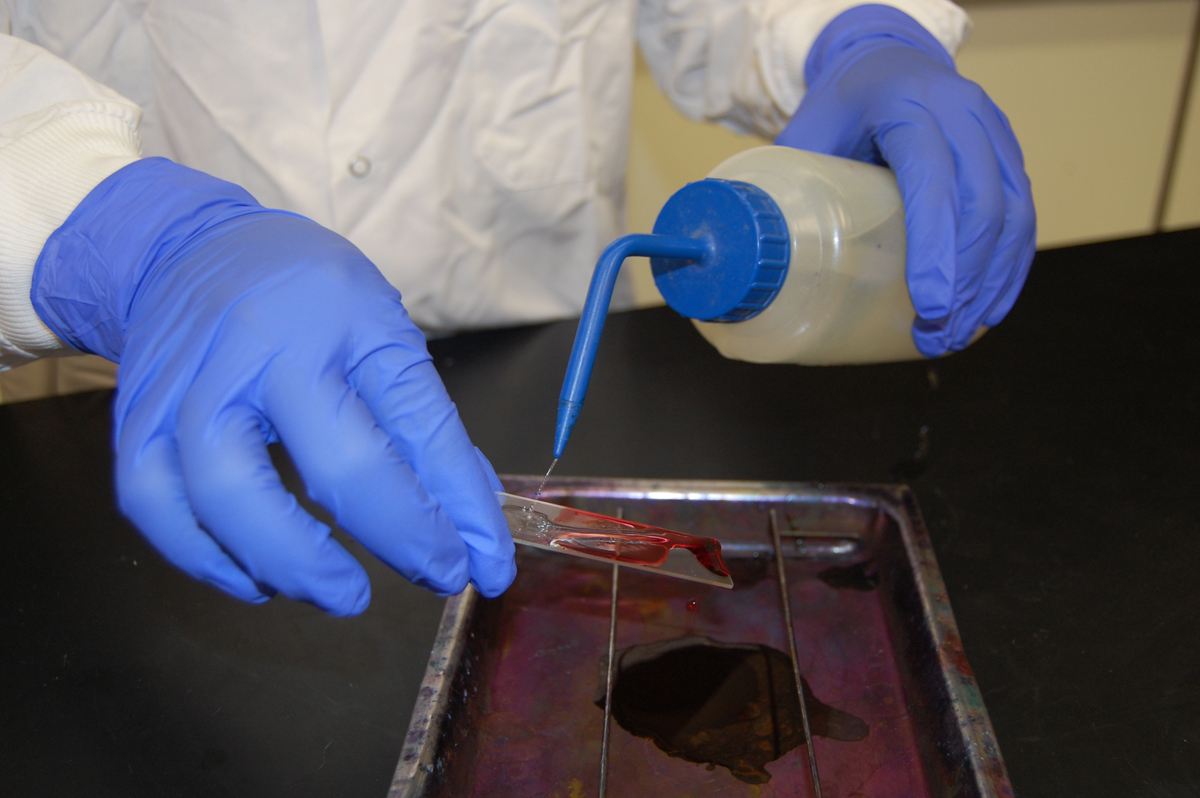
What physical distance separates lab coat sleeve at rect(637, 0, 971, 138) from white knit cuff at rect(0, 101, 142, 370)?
3.24ft

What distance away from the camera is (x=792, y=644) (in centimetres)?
74

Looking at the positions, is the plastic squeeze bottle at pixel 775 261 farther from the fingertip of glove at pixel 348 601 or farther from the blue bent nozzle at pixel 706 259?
the fingertip of glove at pixel 348 601

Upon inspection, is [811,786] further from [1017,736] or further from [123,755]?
[123,755]

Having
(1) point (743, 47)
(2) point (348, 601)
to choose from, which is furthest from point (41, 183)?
(1) point (743, 47)

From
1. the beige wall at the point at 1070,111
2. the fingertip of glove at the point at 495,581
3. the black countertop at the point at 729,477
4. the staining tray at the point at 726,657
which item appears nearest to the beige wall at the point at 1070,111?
the beige wall at the point at 1070,111

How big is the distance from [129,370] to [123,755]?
35 cm

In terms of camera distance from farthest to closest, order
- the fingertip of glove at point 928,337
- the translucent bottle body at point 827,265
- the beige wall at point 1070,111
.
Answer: the beige wall at point 1070,111
the fingertip of glove at point 928,337
the translucent bottle body at point 827,265

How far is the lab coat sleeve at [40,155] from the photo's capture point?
2.50 feet

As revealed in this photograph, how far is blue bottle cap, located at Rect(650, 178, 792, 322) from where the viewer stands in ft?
2.44

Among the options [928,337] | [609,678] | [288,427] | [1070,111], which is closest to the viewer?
[288,427]

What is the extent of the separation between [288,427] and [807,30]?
1.09 m

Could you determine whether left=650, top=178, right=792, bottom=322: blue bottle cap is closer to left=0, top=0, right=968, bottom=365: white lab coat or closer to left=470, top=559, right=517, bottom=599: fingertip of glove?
left=470, top=559, right=517, bottom=599: fingertip of glove

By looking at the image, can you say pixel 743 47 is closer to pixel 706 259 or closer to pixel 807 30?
pixel 807 30

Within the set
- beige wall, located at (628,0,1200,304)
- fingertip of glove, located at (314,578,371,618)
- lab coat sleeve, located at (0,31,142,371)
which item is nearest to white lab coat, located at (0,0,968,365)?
lab coat sleeve, located at (0,31,142,371)
